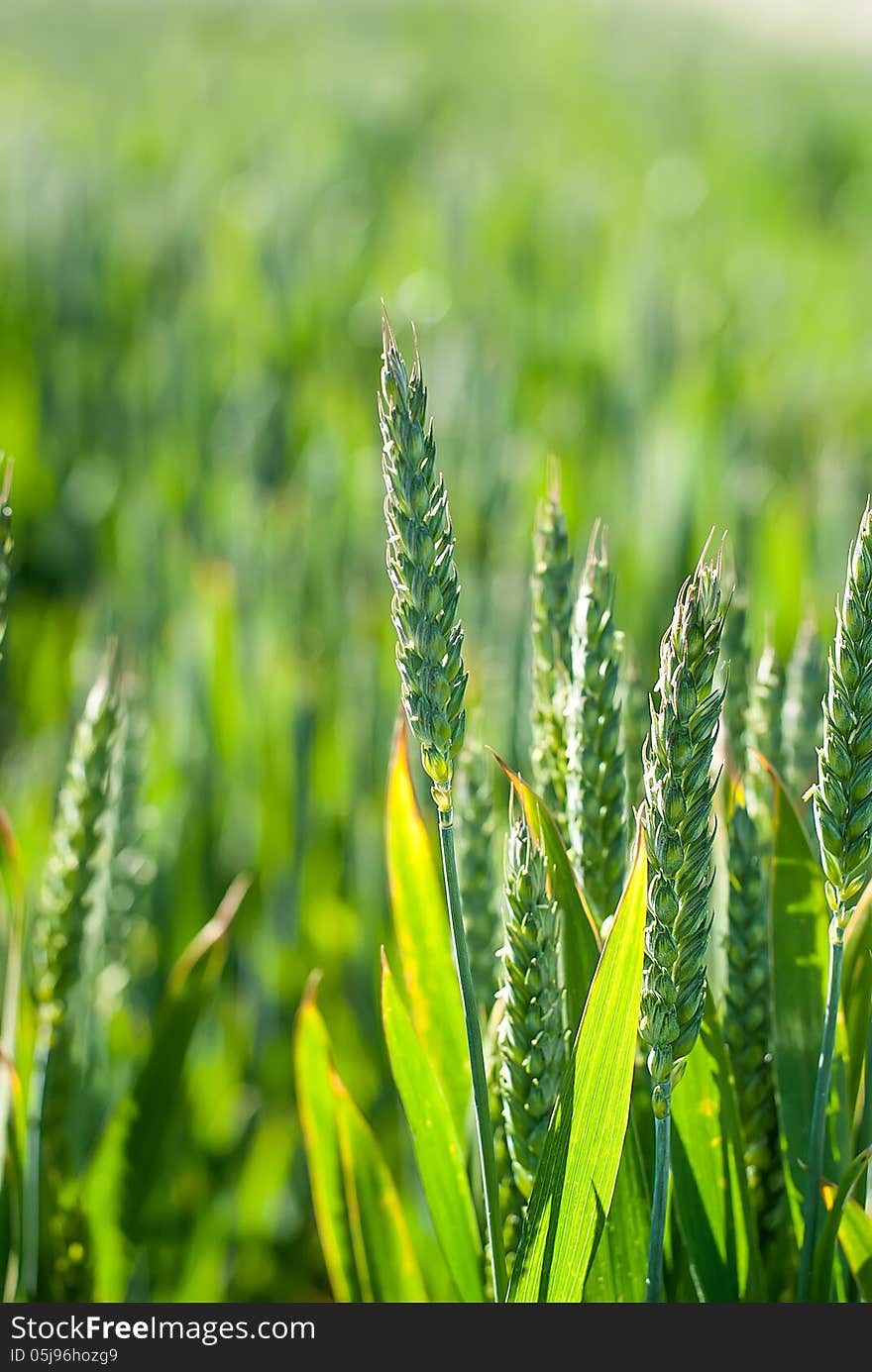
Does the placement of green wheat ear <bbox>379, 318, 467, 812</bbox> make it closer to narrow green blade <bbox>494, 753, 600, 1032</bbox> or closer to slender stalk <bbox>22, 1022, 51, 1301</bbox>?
narrow green blade <bbox>494, 753, 600, 1032</bbox>

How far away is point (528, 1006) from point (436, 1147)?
0.11m

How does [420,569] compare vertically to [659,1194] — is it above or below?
above

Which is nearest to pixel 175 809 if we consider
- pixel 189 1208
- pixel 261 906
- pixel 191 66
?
pixel 261 906

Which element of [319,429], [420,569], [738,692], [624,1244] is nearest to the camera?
[420,569]

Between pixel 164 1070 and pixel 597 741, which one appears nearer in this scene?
pixel 597 741

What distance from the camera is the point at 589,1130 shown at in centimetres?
43

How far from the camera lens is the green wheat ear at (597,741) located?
1.50 ft

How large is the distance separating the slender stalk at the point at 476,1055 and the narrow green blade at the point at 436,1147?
70 mm

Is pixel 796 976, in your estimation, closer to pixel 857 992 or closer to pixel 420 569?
pixel 857 992

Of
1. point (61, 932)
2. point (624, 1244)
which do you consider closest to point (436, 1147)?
point (624, 1244)

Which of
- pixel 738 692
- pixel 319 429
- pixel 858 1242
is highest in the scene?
pixel 319 429

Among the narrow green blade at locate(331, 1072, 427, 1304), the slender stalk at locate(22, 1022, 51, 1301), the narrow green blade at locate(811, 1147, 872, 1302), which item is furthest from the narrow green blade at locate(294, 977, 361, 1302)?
the narrow green blade at locate(811, 1147, 872, 1302)

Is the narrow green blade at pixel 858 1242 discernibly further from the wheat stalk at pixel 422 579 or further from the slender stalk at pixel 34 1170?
the slender stalk at pixel 34 1170

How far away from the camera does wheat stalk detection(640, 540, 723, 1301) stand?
374 millimetres
